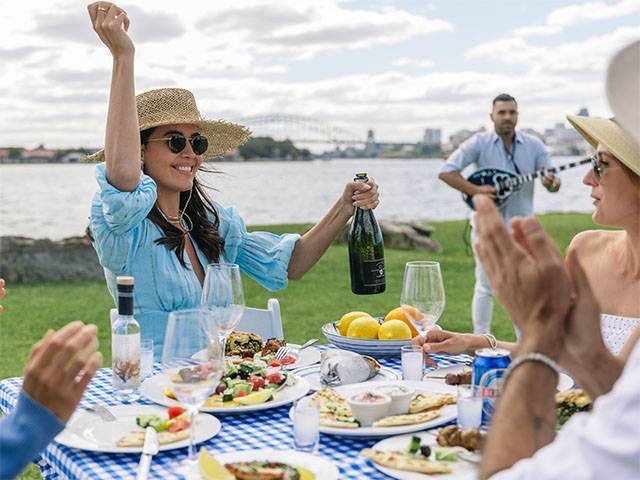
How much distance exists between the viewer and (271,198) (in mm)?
27891

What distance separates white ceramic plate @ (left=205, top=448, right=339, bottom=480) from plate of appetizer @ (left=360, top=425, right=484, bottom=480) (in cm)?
11

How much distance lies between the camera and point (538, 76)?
1909cm

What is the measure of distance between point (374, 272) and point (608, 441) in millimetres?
2355

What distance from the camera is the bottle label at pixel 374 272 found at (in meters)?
3.47

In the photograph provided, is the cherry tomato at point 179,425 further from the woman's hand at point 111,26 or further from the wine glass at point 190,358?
the woman's hand at point 111,26

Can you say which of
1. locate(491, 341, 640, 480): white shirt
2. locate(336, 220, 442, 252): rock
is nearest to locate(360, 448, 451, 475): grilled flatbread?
locate(491, 341, 640, 480): white shirt

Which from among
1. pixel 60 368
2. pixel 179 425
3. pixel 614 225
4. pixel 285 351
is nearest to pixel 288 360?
pixel 285 351

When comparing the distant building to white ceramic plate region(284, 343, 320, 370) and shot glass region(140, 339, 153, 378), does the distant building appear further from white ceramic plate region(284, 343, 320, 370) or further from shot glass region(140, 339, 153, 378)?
shot glass region(140, 339, 153, 378)

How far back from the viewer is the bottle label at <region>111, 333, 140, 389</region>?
2637 millimetres

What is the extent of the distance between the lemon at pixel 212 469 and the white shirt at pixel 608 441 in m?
0.85

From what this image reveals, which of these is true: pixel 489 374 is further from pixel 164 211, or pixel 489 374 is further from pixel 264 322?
pixel 164 211

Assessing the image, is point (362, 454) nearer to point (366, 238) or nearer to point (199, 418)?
point (199, 418)

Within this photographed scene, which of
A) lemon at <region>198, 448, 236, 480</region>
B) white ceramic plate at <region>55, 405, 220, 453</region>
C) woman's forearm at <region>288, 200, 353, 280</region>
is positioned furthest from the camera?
woman's forearm at <region>288, 200, 353, 280</region>

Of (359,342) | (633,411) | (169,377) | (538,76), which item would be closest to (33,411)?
(169,377)
